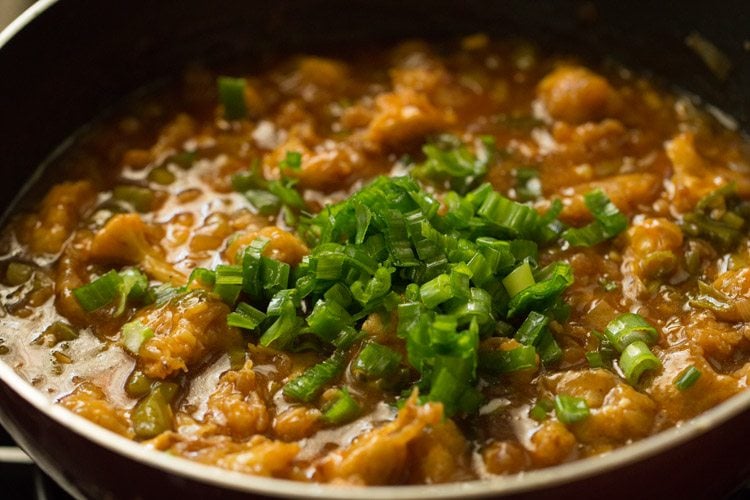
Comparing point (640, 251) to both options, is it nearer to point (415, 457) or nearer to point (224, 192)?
point (415, 457)

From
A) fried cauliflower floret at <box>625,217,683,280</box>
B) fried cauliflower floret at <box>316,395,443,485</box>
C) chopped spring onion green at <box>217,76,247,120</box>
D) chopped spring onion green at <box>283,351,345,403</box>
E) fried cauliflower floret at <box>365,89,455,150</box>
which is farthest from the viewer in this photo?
chopped spring onion green at <box>217,76,247,120</box>

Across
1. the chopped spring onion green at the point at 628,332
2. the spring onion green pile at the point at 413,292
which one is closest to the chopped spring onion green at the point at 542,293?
the spring onion green pile at the point at 413,292

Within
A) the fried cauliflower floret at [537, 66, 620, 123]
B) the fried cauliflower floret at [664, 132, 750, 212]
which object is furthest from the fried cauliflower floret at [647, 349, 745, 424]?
the fried cauliflower floret at [537, 66, 620, 123]

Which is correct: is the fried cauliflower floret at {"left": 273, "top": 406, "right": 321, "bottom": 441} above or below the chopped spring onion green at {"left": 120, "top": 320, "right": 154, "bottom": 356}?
below

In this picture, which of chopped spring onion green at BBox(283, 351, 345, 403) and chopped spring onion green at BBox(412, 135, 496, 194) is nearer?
chopped spring onion green at BBox(283, 351, 345, 403)

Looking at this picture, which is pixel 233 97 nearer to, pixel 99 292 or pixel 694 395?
pixel 99 292

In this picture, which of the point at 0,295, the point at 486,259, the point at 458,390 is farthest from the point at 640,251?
the point at 0,295

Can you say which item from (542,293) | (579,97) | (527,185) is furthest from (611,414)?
(579,97)

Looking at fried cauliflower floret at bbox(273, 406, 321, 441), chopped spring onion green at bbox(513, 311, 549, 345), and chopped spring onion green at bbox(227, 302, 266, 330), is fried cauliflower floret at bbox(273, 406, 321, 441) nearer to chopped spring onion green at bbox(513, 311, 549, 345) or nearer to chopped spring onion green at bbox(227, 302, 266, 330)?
chopped spring onion green at bbox(227, 302, 266, 330)
